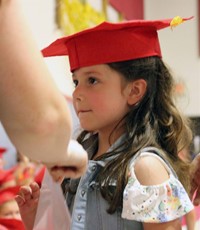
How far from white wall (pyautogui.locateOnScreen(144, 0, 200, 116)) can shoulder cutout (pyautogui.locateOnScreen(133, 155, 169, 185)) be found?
2675 millimetres

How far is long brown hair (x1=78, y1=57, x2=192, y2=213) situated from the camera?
94 cm

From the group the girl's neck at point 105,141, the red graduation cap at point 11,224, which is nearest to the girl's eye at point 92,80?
the girl's neck at point 105,141

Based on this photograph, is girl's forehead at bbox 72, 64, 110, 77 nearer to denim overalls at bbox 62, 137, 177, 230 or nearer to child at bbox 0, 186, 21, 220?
denim overalls at bbox 62, 137, 177, 230

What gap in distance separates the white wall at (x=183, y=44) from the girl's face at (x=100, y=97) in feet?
8.61

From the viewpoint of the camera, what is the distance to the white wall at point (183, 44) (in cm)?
361

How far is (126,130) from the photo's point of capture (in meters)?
1.00

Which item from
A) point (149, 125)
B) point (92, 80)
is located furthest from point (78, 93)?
point (149, 125)

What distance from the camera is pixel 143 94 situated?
101cm

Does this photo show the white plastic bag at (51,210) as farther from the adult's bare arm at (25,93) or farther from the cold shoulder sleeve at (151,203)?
the adult's bare arm at (25,93)

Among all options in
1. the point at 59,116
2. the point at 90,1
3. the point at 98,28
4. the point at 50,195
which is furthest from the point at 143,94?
the point at 90,1

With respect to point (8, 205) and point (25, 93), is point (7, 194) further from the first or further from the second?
point (25, 93)

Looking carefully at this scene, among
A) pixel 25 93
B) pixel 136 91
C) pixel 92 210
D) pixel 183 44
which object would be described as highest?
pixel 25 93

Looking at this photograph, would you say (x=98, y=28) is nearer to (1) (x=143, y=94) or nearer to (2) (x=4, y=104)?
(1) (x=143, y=94)

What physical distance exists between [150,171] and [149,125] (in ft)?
0.40
